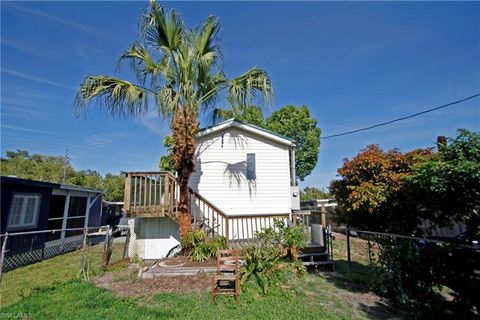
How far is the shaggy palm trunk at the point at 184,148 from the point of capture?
683 centimetres

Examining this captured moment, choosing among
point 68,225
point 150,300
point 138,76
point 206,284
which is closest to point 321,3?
point 138,76

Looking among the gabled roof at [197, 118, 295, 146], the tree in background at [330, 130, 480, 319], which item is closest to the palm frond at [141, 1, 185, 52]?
the gabled roof at [197, 118, 295, 146]

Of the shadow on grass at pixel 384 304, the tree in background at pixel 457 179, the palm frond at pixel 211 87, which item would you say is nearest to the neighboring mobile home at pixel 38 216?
the palm frond at pixel 211 87

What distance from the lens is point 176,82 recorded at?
7277 mm

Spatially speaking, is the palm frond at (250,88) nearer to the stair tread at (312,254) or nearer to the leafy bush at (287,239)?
the leafy bush at (287,239)

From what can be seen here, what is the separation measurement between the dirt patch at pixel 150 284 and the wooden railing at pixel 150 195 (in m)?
1.92

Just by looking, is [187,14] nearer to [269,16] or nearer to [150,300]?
[269,16]

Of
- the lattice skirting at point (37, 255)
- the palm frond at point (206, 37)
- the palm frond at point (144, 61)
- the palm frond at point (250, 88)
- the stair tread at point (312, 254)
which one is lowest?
the lattice skirting at point (37, 255)

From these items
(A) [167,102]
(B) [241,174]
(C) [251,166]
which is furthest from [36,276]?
(C) [251,166]

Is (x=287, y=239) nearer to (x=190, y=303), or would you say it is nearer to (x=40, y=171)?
(x=190, y=303)

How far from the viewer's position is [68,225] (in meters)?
11.8

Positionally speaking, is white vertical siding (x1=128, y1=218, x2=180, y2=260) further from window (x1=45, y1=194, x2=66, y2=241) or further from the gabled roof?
window (x1=45, y1=194, x2=66, y2=241)

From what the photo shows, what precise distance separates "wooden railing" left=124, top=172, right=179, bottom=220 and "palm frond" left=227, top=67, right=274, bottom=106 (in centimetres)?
351

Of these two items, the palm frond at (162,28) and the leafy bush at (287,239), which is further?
the palm frond at (162,28)
